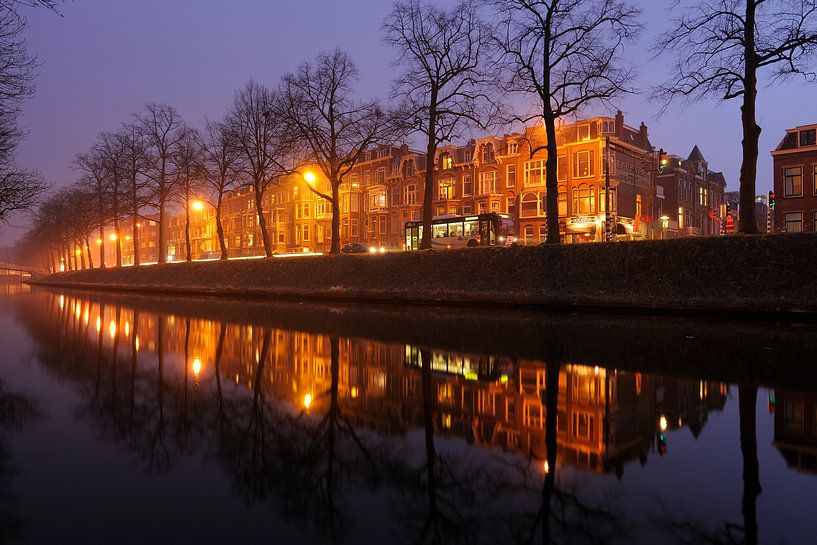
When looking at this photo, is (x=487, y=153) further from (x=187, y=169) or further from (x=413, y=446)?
(x=413, y=446)

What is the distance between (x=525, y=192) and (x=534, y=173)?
7.21 ft

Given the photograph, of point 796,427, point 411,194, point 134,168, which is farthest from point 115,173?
point 796,427

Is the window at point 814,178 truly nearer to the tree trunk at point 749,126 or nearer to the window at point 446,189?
the tree trunk at point 749,126

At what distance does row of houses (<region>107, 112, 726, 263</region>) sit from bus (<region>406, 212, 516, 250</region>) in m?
5.91

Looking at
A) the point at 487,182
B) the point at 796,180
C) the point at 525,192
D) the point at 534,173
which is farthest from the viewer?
the point at 487,182

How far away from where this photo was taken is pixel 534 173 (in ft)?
177

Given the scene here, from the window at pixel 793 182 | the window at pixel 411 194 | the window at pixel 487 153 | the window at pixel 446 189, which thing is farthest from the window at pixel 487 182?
the window at pixel 793 182

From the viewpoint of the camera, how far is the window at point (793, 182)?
43.8m

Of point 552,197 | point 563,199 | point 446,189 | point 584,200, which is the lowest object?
point 552,197

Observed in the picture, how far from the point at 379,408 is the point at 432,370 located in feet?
7.45

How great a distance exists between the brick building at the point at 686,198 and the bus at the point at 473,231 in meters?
25.4

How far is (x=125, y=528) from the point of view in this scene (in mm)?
3240

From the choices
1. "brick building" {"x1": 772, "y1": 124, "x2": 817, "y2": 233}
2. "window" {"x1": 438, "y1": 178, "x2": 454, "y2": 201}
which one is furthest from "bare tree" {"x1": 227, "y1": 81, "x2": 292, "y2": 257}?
"brick building" {"x1": 772, "y1": 124, "x2": 817, "y2": 233}

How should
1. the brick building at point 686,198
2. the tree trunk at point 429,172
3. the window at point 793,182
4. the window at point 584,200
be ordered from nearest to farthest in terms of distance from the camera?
the tree trunk at point 429,172
the window at point 793,182
the window at point 584,200
the brick building at point 686,198
